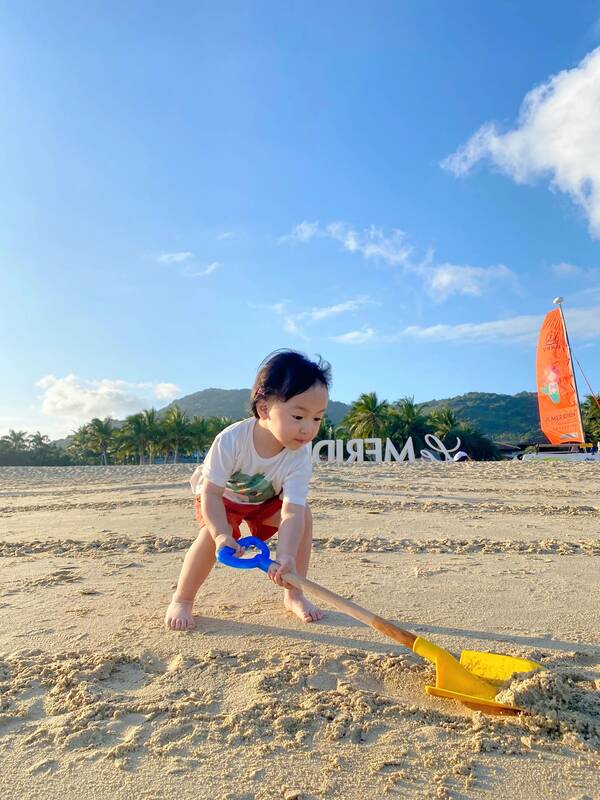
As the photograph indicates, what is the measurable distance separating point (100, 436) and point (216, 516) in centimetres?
5852

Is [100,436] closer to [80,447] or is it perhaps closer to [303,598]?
[80,447]

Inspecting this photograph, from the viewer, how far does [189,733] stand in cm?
145

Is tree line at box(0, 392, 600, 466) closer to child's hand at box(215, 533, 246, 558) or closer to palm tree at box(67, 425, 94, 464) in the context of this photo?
palm tree at box(67, 425, 94, 464)

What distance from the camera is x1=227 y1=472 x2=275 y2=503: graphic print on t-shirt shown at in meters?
2.59

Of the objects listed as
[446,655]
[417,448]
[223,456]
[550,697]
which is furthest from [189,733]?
[417,448]

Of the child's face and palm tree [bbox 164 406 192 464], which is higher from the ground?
palm tree [bbox 164 406 192 464]

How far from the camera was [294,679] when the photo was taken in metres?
1.76

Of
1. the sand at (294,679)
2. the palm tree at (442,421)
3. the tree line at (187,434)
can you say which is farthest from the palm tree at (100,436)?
the sand at (294,679)

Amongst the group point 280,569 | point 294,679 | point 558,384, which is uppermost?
point 558,384

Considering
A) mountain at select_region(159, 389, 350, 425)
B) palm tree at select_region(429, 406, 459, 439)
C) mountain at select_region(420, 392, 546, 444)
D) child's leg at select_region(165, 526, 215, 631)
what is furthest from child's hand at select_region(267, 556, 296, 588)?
mountain at select_region(159, 389, 350, 425)

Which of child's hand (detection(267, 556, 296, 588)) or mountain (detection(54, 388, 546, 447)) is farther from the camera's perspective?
mountain (detection(54, 388, 546, 447))

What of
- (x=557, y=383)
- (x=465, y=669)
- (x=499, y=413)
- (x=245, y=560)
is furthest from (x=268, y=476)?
(x=499, y=413)

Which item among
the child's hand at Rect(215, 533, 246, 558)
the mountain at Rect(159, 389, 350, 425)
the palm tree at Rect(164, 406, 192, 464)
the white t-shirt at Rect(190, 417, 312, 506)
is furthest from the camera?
the mountain at Rect(159, 389, 350, 425)

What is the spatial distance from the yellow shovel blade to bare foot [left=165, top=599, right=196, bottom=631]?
3.25 feet
